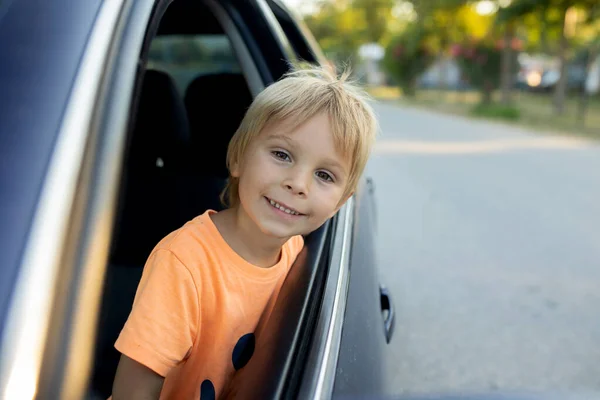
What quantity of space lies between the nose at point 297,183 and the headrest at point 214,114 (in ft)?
4.05

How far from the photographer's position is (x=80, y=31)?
950mm

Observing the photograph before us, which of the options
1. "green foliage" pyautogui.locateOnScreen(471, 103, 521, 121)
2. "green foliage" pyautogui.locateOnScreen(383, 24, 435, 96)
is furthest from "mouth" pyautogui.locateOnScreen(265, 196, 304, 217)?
"green foliage" pyautogui.locateOnScreen(383, 24, 435, 96)

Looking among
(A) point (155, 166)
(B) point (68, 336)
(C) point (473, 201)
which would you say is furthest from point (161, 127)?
(C) point (473, 201)

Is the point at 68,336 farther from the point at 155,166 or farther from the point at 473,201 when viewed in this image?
the point at 473,201

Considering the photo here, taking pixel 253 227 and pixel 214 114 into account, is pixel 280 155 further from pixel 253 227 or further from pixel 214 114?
pixel 214 114

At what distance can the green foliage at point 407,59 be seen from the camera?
29172mm

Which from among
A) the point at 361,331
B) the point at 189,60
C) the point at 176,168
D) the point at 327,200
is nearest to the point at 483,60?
the point at 189,60

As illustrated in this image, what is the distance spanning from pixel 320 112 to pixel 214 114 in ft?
4.60

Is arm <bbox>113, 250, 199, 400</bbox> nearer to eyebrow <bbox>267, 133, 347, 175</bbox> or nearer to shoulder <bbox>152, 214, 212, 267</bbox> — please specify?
shoulder <bbox>152, 214, 212, 267</bbox>

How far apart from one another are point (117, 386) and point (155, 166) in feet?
4.32

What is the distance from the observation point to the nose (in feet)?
4.30

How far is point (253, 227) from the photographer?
4.58 feet

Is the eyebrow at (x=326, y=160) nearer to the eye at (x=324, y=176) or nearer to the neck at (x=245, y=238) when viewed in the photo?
the eye at (x=324, y=176)

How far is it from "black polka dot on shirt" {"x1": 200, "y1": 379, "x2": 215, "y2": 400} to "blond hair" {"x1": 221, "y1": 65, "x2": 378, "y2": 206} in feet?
1.58
